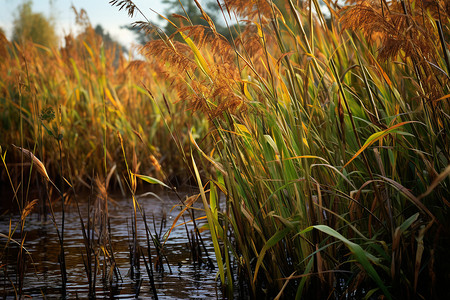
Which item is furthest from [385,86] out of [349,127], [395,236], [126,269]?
[126,269]

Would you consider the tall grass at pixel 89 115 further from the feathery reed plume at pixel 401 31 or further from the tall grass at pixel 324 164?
the feathery reed plume at pixel 401 31

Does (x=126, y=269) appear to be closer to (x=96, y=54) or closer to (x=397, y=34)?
(x=397, y=34)

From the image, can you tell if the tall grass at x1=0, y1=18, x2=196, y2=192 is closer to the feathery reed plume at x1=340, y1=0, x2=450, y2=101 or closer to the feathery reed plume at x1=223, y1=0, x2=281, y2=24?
the feathery reed plume at x1=223, y1=0, x2=281, y2=24

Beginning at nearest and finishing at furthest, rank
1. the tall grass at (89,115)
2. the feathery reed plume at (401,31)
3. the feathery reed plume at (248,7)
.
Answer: the feathery reed plume at (401,31)
the feathery reed plume at (248,7)
the tall grass at (89,115)

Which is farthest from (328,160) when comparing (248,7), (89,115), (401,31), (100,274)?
(89,115)

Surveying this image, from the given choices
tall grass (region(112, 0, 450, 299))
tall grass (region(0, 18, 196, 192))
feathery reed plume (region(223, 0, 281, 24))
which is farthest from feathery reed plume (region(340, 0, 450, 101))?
tall grass (region(0, 18, 196, 192))

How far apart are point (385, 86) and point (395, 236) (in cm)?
74

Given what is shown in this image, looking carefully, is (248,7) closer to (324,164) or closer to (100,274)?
(324,164)

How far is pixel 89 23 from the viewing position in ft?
17.2

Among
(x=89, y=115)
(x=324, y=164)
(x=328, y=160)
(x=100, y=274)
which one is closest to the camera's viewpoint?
(x=324, y=164)

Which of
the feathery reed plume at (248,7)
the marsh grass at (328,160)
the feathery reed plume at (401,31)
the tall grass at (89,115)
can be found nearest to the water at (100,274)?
the marsh grass at (328,160)

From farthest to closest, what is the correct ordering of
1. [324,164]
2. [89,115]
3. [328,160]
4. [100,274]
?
[89,115] → [100,274] → [328,160] → [324,164]

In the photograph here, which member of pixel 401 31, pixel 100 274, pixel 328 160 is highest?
pixel 401 31

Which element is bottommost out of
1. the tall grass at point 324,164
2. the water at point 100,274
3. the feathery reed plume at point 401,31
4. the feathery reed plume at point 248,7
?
the water at point 100,274
